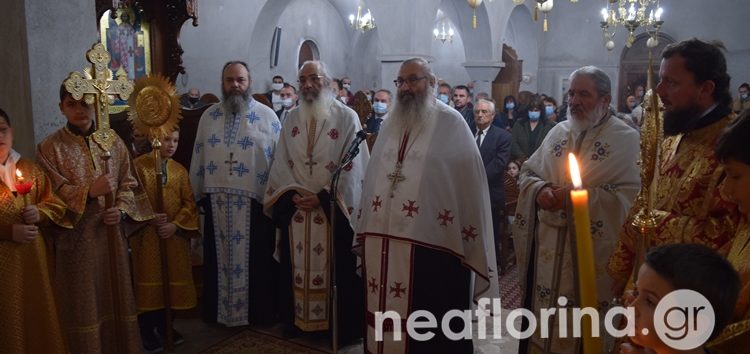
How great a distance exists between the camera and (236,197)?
4.25 m

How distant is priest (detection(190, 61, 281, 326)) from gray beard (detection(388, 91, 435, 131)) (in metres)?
1.33

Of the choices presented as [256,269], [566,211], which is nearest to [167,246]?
[256,269]

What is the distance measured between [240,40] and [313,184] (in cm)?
713

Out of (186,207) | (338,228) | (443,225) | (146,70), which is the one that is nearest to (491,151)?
(338,228)

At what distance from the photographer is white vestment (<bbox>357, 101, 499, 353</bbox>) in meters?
3.21

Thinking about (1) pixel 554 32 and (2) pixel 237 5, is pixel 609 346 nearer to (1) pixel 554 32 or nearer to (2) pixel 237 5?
(2) pixel 237 5

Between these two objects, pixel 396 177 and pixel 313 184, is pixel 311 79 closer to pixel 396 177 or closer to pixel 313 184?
pixel 313 184

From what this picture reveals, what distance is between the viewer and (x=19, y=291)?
2945 mm

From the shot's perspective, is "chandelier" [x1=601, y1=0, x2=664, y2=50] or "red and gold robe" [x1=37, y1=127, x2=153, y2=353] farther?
"chandelier" [x1=601, y1=0, x2=664, y2=50]

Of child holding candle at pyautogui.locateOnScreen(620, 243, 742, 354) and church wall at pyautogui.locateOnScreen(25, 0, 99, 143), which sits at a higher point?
church wall at pyautogui.locateOnScreen(25, 0, 99, 143)

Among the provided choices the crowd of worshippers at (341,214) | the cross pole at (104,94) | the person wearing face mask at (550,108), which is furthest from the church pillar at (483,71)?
the cross pole at (104,94)

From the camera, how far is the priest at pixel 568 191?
2.92m


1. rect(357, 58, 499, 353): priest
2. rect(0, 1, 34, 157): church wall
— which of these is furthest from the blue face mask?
rect(0, 1, 34, 157): church wall

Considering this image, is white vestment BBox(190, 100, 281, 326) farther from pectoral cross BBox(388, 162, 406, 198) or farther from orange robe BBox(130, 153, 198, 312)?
pectoral cross BBox(388, 162, 406, 198)
